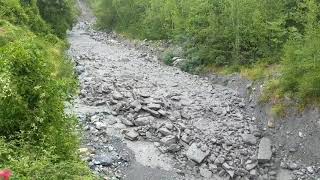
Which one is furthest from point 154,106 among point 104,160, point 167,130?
point 104,160

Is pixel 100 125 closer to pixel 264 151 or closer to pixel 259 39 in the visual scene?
pixel 264 151

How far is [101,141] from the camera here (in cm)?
1853

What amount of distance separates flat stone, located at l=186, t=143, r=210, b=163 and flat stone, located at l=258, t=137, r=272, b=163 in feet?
7.91

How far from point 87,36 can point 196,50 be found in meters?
26.3

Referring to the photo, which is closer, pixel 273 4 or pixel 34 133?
pixel 34 133

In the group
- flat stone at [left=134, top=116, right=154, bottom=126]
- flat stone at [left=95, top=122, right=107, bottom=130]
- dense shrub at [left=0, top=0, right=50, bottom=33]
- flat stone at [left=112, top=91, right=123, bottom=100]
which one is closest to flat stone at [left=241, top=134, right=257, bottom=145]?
flat stone at [left=134, top=116, right=154, bottom=126]

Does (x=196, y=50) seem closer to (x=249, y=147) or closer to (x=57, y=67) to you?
(x=57, y=67)

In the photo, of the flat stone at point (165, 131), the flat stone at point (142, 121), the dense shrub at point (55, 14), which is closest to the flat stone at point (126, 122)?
the flat stone at point (142, 121)

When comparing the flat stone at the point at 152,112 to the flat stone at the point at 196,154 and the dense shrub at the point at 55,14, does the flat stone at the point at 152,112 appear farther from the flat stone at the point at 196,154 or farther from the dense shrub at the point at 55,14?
the dense shrub at the point at 55,14

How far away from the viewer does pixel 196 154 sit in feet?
59.3

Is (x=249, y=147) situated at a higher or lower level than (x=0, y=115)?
lower

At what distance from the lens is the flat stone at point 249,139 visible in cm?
1956

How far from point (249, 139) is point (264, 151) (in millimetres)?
1217

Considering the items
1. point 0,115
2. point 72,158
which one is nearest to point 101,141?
point 72,158
